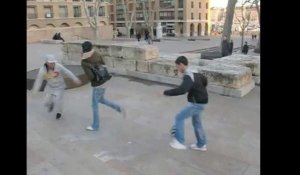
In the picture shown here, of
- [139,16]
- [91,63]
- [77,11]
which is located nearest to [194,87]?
[91,63]

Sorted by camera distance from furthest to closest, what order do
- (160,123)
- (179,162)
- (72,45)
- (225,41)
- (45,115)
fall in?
(225,41) → (72,45) → (45,115) → (160,123) → (179,162)

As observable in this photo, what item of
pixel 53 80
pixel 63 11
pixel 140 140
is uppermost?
pixel 63 11

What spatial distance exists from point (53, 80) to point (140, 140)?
2.17m

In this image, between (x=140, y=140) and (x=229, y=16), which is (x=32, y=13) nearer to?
(x=229, y=16)

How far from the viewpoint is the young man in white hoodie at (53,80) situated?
242 inches

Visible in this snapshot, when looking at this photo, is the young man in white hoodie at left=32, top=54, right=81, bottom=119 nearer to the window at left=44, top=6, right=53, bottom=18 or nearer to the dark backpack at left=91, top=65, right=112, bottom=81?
the dark backpack at left=91, top=65, right=112, bottom=81

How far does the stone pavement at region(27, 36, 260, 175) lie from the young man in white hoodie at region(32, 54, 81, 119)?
1.15 feet

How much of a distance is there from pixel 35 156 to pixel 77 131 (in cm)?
121

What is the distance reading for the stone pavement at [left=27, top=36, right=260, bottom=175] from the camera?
4.49m

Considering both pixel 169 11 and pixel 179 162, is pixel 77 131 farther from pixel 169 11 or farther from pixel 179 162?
pixel 169 11

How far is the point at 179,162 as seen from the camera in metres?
4.65

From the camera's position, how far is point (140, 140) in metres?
5.50
